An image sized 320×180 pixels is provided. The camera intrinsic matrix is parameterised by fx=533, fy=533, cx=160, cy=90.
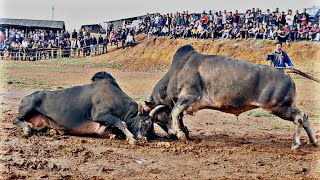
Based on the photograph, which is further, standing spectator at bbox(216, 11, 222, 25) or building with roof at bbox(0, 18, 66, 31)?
building with roof at bbox(0, 18, 66, 31)

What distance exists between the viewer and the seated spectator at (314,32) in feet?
101

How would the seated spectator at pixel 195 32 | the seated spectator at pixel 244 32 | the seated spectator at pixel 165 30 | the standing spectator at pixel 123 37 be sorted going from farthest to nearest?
1. the standing spectator at pixel 123 37
2. the seated spectator at pixel 165 30
3. the seated spectator at pixel 195 32
4. the seated spectator at pixel 244 32

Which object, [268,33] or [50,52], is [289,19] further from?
[50,52]

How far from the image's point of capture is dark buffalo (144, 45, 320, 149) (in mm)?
9703

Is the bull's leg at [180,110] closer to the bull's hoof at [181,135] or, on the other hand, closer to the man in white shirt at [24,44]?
the bull's hoof at [181,135]

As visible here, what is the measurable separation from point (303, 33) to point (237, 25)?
501 cm

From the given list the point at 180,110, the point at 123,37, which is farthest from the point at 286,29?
the point at 180,110

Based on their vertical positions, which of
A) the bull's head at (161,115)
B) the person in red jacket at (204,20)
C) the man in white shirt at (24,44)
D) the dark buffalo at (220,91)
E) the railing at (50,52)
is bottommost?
the railing at (50,52)

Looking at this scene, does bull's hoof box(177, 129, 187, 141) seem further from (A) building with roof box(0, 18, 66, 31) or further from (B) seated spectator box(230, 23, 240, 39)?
(A) building with roof box(0, 18, 66, 31)

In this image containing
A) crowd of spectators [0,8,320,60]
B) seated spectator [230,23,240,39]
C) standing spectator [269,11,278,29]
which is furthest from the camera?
seated spectator [230,23,240,39]

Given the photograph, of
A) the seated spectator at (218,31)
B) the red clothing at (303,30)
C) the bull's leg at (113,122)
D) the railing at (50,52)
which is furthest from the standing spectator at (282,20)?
the bull's leg at (113,122)

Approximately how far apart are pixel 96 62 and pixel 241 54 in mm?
11454

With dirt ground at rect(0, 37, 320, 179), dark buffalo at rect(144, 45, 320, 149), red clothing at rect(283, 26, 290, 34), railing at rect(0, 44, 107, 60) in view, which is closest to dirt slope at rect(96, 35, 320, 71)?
red clothing at rect(283, 26, 290, 34)

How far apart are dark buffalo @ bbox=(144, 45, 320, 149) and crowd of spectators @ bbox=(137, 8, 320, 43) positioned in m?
21.7
